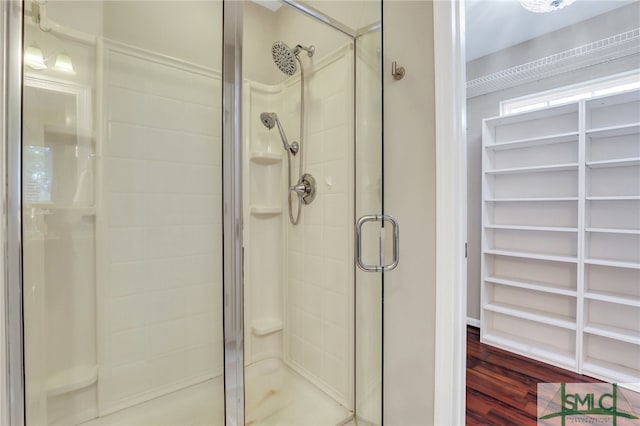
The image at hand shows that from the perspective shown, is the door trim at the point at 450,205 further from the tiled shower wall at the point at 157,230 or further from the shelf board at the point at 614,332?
the shelf board at the point at 614,332

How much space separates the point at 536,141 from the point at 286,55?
2167 millimetres

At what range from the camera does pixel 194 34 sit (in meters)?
1.25

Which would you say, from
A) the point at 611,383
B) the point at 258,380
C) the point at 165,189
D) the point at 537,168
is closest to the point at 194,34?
the point at 165,189

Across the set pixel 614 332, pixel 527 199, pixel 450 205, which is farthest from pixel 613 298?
pixel 450 205

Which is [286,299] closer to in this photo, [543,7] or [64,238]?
[64,238]

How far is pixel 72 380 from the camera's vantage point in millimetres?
1140

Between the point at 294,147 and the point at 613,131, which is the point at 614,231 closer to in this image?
the point at 613,131

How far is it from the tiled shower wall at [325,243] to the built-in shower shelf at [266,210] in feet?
0.19

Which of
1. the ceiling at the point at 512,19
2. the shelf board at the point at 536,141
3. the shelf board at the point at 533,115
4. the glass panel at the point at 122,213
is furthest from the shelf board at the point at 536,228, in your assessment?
the glass panel at the point at 122,213

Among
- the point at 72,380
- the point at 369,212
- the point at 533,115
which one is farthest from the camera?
the point at 533,115

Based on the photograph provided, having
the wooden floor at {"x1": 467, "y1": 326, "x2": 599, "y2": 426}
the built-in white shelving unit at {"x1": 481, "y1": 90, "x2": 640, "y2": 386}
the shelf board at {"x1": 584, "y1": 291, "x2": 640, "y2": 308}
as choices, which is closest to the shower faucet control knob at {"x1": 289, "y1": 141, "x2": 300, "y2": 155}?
the wooden floor at {"x1": 467, "y1": 326, "x2": 599, "y2": 426}

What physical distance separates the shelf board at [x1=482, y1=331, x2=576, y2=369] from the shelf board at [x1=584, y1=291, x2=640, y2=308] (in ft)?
1.58

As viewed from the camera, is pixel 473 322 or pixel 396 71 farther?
pixel 473 322

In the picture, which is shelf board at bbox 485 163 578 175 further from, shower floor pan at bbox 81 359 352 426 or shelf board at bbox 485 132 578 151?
shower floor pan at bbox 81 359 352 426
